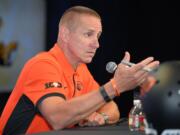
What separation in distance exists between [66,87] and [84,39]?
0.26 meters

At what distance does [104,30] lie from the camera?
4730 mm

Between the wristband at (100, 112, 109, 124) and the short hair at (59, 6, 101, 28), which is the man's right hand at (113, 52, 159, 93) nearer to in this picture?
the wristband at (100, 112, 109, 124)

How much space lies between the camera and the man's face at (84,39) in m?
1.92

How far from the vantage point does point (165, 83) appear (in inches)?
31.0

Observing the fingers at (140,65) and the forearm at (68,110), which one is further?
the forearm at (68,110)

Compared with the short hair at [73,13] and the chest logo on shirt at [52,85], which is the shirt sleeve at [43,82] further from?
the short hair at [73,13]

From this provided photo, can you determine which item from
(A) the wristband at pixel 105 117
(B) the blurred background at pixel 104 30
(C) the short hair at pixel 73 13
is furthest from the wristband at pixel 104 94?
(B) the blurred background at pixel 104 30

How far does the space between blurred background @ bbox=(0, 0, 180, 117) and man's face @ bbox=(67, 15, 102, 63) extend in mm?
2405

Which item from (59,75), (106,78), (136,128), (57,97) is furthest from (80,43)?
(106,78)

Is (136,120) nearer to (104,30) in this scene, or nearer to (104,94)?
(104,94)

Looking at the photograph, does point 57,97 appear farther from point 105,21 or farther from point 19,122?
point 105,21

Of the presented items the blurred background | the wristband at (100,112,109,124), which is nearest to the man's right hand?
the wristband at (100,112,109,124)

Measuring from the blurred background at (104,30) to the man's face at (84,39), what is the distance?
2405 millimetres

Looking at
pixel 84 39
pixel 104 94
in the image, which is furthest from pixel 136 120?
pixel 84 39
